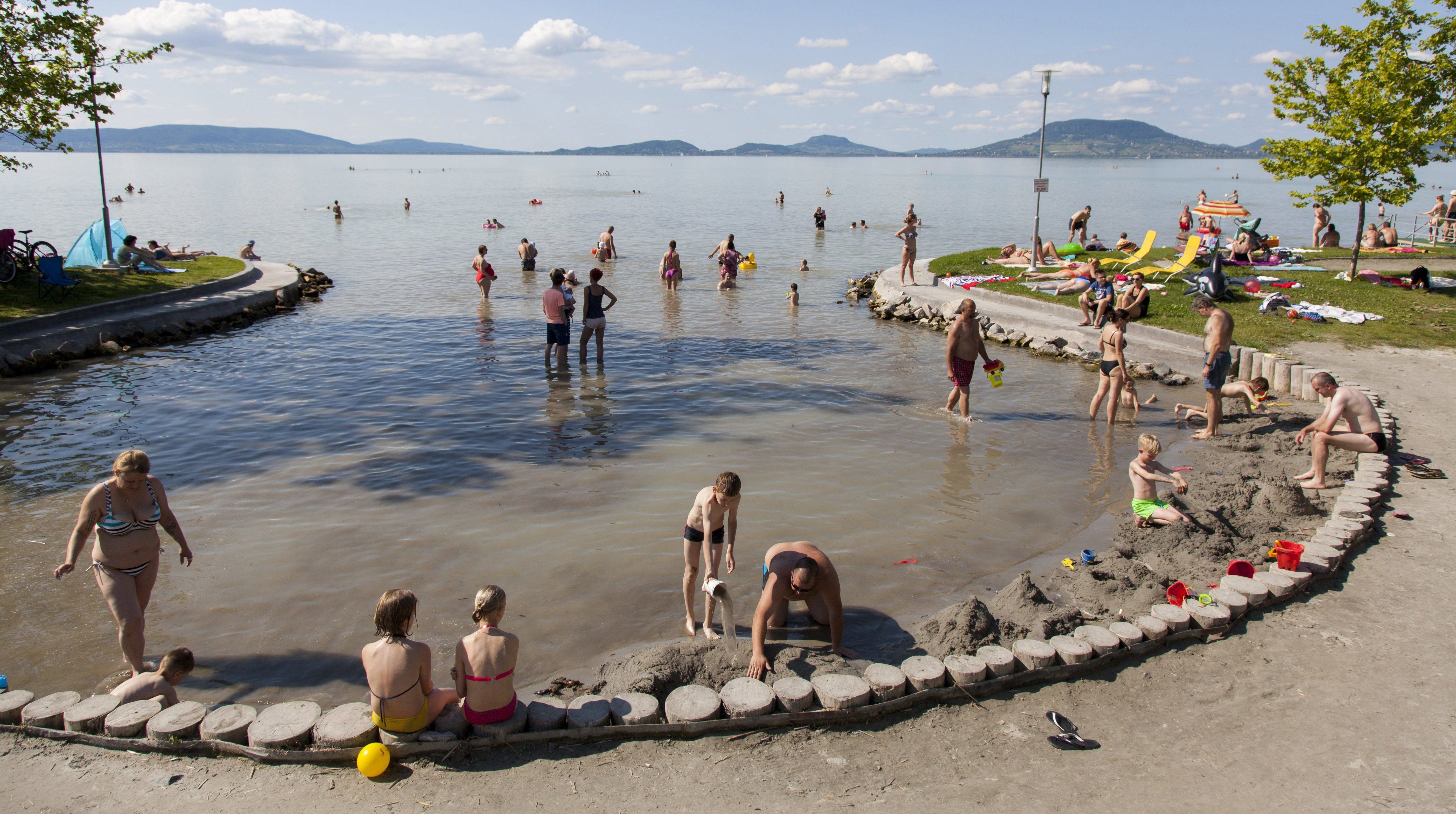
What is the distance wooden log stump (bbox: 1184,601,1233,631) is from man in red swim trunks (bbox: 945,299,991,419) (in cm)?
635

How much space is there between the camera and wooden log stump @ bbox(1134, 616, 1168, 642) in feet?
19.9

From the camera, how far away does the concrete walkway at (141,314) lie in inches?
627

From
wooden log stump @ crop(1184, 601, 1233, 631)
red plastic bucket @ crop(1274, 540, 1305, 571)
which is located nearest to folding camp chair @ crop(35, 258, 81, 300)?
wooden log stump @ crop(1184, 601, 1233, 631)

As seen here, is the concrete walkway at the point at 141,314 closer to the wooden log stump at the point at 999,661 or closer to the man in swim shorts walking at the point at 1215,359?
the wooden log stump at the point at 999,661

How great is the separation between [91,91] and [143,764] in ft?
65.2

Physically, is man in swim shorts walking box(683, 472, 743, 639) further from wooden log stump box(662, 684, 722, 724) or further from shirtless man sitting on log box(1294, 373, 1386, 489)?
shirtless man sitting on log box(1294, 373, 1386, 489)

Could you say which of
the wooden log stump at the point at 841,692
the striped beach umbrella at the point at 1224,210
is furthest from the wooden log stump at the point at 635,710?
the striped beach umbrella at the point at 1224,210

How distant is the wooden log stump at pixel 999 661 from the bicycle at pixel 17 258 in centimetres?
2105

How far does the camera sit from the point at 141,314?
18703 millimetres

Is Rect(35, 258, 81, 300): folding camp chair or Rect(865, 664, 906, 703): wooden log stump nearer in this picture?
Rect(865, 664, 906, 703): wooden log stump

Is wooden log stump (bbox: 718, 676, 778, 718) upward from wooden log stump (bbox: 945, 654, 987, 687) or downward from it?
downward

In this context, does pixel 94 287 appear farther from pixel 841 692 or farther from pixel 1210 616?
pixel 1210 616

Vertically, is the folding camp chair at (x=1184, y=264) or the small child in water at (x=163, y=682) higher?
the folding camp chair at (x=1184, y=264)

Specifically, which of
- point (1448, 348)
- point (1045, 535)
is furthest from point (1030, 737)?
point (1448, 348)
